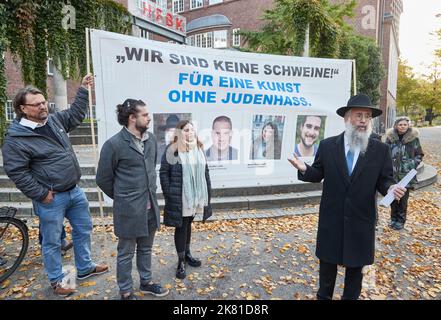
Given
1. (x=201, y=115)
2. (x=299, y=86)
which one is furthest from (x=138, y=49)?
(x=299, y=86)

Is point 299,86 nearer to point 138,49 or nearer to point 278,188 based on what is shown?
point 278,188

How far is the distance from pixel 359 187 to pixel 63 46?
7.52m

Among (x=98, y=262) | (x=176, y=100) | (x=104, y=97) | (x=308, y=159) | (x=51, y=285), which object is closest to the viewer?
(x=51, y=285)

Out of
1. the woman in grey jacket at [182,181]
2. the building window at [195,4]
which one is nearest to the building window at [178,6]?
the building window at [195,4]

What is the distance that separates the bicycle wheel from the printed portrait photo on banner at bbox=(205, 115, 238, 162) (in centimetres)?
300

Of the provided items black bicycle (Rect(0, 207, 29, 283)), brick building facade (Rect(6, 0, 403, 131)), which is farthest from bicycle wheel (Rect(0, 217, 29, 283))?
brick building facade (Rect(6, 0, 403, 131))

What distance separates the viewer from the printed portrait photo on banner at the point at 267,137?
586cm

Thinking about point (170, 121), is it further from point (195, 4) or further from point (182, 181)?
point (195, 4)

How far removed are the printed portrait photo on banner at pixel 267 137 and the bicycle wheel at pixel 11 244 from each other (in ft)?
12.6

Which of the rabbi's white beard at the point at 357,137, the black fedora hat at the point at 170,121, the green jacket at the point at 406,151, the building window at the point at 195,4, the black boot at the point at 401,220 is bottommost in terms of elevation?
the black boot at the point at 401,220

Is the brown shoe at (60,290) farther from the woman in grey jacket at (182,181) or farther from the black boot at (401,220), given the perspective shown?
the black boot at (401,220)

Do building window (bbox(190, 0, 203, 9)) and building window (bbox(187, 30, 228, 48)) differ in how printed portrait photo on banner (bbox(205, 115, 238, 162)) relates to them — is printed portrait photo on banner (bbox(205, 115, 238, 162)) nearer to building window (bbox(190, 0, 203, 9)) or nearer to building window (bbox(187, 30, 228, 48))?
building window (bbox(187, 30, 228, 48))

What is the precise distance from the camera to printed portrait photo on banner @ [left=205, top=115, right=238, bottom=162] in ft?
18.1

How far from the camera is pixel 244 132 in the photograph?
5.76 m
